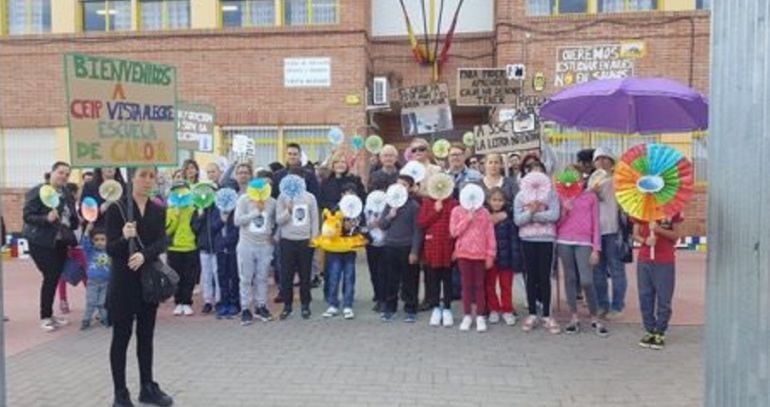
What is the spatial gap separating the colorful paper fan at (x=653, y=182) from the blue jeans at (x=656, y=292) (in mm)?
803

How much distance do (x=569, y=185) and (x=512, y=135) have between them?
2.17 metres

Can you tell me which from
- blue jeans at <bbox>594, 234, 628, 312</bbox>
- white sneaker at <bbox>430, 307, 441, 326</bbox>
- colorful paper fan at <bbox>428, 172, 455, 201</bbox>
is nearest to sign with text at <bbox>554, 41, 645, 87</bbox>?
blue jeans at <bbox>594, 234, 628, 312</bbox>

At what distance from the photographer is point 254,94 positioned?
52.3ft

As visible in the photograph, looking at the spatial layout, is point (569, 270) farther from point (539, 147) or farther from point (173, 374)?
point (173, 374)

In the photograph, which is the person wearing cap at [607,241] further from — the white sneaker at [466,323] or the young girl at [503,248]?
the white sneaker at [466,323]

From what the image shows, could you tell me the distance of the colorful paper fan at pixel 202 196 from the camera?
864cm

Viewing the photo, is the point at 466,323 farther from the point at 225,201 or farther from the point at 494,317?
the point at 225,201

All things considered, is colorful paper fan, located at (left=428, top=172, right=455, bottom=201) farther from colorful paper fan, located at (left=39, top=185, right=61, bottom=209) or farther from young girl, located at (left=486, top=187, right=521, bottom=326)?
colorful paper fan, located at (left=39, top=185, right=61, bottom=209)

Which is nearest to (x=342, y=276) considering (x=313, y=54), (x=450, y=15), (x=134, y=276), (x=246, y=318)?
(x=246, y=318)

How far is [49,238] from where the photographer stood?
8148 mm

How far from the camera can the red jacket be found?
318 inches

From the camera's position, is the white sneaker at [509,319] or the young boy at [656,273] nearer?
the young boy at [656,273]

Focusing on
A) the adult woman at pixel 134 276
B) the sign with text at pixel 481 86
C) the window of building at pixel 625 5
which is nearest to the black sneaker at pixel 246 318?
the adult woman at pixel 134 276

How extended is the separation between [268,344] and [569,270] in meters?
3.29
